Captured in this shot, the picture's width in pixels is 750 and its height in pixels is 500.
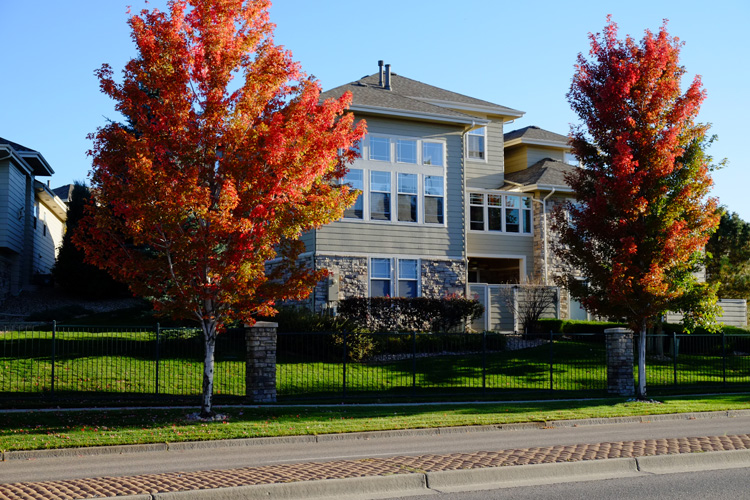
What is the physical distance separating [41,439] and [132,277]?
3.83 m

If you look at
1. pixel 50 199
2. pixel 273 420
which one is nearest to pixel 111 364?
pixel 273 420

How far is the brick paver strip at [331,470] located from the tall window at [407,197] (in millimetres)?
17605

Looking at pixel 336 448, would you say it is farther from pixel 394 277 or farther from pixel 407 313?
pixel 394 277

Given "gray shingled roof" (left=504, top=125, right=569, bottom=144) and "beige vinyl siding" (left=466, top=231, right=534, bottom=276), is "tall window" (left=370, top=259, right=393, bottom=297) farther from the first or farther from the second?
"gray shingled roof" (left=504, top=125, right=569, bottom=144)

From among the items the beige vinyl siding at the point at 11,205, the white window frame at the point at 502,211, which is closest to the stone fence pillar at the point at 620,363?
the white window frame at the point at 502,211

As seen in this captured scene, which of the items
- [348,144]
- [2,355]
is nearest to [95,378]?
[2,355]

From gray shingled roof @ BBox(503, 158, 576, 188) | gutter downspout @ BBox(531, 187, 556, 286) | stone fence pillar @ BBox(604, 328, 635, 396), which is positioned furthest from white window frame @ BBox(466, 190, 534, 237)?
stone fence pillar @ BBox(604, 328, 635, 396)

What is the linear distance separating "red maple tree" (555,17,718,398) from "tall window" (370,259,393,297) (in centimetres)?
891

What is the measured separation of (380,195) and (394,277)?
310 cm

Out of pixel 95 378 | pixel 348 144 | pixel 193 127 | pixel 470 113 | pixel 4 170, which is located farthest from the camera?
pixel 470 113

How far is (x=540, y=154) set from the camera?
37.4 metres

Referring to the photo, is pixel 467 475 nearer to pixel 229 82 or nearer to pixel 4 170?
pixel 229 82

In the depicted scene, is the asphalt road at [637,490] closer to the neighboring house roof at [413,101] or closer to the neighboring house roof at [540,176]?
the neighboring house roof at [413,101]

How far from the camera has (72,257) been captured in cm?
3381
